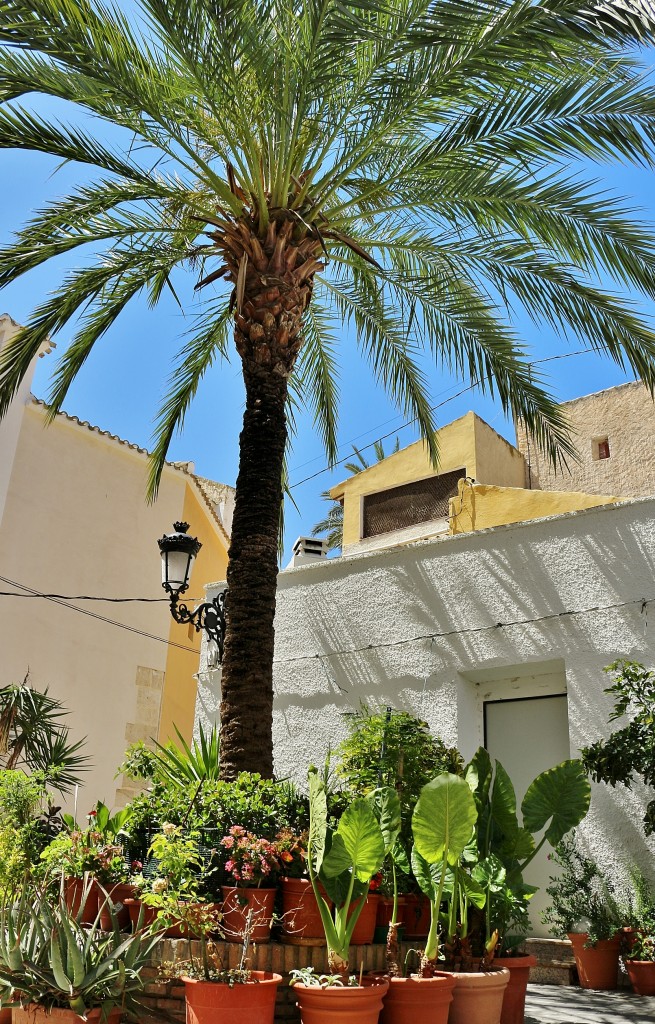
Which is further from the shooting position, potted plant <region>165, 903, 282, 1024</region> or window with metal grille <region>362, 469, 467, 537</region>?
window with metal grille <region>362, 469, 467, 537</region>

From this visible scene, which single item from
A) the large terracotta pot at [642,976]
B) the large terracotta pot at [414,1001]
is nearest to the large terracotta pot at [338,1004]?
the large terracotta pot at [414,1001]

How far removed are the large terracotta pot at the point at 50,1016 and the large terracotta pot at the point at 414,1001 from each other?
4.76 feet

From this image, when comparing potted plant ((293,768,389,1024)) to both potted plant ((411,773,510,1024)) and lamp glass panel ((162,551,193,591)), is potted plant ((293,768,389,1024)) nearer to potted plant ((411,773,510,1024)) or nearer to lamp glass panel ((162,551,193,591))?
potted plant ((411,773,510,1024))

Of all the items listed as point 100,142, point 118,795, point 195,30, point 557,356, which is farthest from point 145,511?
point 195,30

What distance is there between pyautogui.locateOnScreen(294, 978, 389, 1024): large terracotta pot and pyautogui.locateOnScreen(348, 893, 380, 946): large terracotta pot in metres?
0.62

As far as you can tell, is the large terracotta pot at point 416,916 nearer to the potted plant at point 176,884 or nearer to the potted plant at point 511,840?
the potted plant at point 511,840

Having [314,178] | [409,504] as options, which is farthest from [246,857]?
[409,504]

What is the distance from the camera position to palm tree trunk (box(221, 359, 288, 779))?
669 centimetres

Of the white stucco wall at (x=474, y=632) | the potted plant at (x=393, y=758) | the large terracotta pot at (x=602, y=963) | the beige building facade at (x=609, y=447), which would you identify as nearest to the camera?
the potted plant at (x=393, y=758)

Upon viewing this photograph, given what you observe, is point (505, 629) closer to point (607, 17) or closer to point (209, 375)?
point (209, 375)

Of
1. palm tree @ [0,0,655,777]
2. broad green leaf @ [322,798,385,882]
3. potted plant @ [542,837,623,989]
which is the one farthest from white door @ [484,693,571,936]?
broad green leaf @ [322,798,385,882]

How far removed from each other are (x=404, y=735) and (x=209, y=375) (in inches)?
200

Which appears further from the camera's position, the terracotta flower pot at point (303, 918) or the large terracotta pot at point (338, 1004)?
the terracotta flower pot at point (303, 918)

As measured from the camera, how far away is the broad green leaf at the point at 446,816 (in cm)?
526
